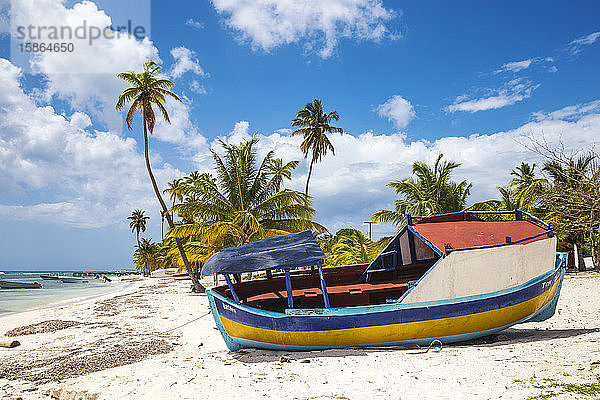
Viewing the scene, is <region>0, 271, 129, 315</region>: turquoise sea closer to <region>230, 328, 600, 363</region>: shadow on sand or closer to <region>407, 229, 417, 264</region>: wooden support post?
<region>230, 328, 600, 363</region>: shadow on sand

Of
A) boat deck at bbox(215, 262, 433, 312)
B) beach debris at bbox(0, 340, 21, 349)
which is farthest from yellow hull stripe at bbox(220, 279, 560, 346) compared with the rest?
beach debris at bbox(0, 340, 21, 349)

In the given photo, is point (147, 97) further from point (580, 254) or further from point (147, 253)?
point (147, 253)

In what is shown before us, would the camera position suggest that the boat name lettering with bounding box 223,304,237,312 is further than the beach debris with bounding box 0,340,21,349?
No

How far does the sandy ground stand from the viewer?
482 cm

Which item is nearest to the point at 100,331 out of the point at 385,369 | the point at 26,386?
the point at 26,386

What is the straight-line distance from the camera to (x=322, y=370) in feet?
19.7

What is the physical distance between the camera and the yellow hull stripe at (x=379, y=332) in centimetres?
728

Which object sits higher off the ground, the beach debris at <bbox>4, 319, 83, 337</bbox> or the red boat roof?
the red boat roof

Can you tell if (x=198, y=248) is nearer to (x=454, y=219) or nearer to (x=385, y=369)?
(x=454, y=219)

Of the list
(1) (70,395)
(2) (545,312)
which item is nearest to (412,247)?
(2) (545,312)

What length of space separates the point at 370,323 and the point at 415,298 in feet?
3.12

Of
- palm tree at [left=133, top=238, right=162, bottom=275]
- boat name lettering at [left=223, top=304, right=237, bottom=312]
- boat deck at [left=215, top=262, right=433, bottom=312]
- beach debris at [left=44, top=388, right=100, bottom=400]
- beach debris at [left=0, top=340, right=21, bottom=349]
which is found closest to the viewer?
beach debris at [left=44, top=388, right=100, bottom=400]

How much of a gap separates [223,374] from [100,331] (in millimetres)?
8868

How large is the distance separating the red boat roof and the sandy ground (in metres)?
1.93
